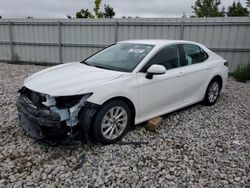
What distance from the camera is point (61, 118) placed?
2594 mm

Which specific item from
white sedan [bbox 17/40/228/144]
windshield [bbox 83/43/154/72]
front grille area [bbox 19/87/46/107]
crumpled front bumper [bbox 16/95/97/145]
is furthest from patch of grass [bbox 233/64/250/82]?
front grille area [bbox 19/87/46/107]

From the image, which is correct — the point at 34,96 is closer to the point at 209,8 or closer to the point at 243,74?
the point at 243,74

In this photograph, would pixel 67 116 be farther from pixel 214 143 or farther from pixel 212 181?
pixel 214 143

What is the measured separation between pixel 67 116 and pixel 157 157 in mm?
1281

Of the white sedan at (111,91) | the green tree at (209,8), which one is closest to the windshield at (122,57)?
the white sedan at (111,91)

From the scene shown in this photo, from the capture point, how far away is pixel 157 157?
284cm

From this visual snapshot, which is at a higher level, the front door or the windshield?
the windshield

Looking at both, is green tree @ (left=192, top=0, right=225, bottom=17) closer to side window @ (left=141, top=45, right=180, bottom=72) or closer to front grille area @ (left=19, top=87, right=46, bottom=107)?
side window @ (left=141, top=45, right=180, bottom=72)

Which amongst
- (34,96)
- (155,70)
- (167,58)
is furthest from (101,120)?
(167,58)

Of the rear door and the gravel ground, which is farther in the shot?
the rear door

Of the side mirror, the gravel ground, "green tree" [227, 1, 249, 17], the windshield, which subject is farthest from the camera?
"green tree" [227, 1, 249, 17]

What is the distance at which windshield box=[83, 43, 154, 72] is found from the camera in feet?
11.2

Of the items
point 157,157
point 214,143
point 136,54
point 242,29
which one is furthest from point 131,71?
point 242,29

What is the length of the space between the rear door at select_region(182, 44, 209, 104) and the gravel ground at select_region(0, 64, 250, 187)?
0.58 m
